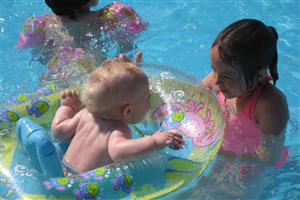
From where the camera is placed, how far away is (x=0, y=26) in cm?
593

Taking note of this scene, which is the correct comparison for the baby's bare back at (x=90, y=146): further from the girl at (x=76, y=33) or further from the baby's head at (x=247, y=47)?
the girl at (x=76, y=33)

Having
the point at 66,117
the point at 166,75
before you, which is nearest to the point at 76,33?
Answer: the point at 166,75

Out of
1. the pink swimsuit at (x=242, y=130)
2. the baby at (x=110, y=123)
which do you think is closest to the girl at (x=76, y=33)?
the baby at (x=110, y=123)

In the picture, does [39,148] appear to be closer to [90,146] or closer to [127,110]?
[90,146]

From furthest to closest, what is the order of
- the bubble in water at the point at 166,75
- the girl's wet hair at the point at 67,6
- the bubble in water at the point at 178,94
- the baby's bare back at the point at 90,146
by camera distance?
1. the girl's wet hair at the point at 67,6
2. the bubble in water at the point at 166,75
3. the bubble in water at the point at 178,94
4. the baby's bare back at the point at 90,146

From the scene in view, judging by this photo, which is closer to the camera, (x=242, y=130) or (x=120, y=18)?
(x=242, y=130)

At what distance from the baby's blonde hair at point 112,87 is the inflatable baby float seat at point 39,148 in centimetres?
37

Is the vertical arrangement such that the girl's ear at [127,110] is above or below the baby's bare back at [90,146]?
above

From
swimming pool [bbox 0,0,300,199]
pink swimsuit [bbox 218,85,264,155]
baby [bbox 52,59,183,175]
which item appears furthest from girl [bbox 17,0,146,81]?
pink swimsuit [bbox 218,85,264,155]

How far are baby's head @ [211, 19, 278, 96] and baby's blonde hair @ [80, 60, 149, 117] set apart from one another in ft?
1.81

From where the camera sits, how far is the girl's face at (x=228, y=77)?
10.7 ft

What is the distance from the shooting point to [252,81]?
3.31 metres

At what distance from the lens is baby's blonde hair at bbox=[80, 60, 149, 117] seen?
3059 millimetres

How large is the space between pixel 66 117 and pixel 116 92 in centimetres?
51
